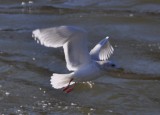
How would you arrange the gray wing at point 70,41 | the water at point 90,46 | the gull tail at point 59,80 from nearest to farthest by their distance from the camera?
the gray wing at point 70,41
the gull tail at point 59,80
the water at point 90,46

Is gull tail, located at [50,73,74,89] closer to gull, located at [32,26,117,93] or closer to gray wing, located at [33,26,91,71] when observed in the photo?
gull, located at [32,26,117,93]

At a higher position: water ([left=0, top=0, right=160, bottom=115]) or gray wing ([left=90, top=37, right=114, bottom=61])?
gray wing ([left=90, top=37, right=114, bottom=61])

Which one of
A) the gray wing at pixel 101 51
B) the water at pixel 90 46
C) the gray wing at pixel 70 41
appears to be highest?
the gray wing at pixel 70 41

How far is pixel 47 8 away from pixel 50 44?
6076 mm

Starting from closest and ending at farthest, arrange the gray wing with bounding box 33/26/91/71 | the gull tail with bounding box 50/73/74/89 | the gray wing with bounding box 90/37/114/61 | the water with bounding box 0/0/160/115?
the gray wing with bounding box 33/26/91/71, the gull tail with bounding box 50/73/74/89, the water with bounding box 0/0/160/115, the gray wing with bounding box 90/37/114/61

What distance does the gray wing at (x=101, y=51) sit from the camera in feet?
26.9

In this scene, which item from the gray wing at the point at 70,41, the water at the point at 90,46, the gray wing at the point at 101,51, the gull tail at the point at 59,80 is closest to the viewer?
the gray wing at the point at 70,41

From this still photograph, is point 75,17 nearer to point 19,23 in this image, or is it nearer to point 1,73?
point 19,23

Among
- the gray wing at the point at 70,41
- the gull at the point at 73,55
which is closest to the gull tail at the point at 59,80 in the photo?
the gull at the point at 73,55

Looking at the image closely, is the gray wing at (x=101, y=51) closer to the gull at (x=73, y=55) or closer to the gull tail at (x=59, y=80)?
the gull at (x=73, y=55)

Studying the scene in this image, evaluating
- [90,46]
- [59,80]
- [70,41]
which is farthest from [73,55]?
[90,46]

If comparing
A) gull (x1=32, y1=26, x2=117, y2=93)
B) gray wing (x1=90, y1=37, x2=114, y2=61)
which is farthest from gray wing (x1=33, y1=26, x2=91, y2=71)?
gray wing (x1=90, y1=37, x2=114, y2=61)

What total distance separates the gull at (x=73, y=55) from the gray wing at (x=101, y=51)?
6cm

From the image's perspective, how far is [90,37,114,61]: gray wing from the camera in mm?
8202
